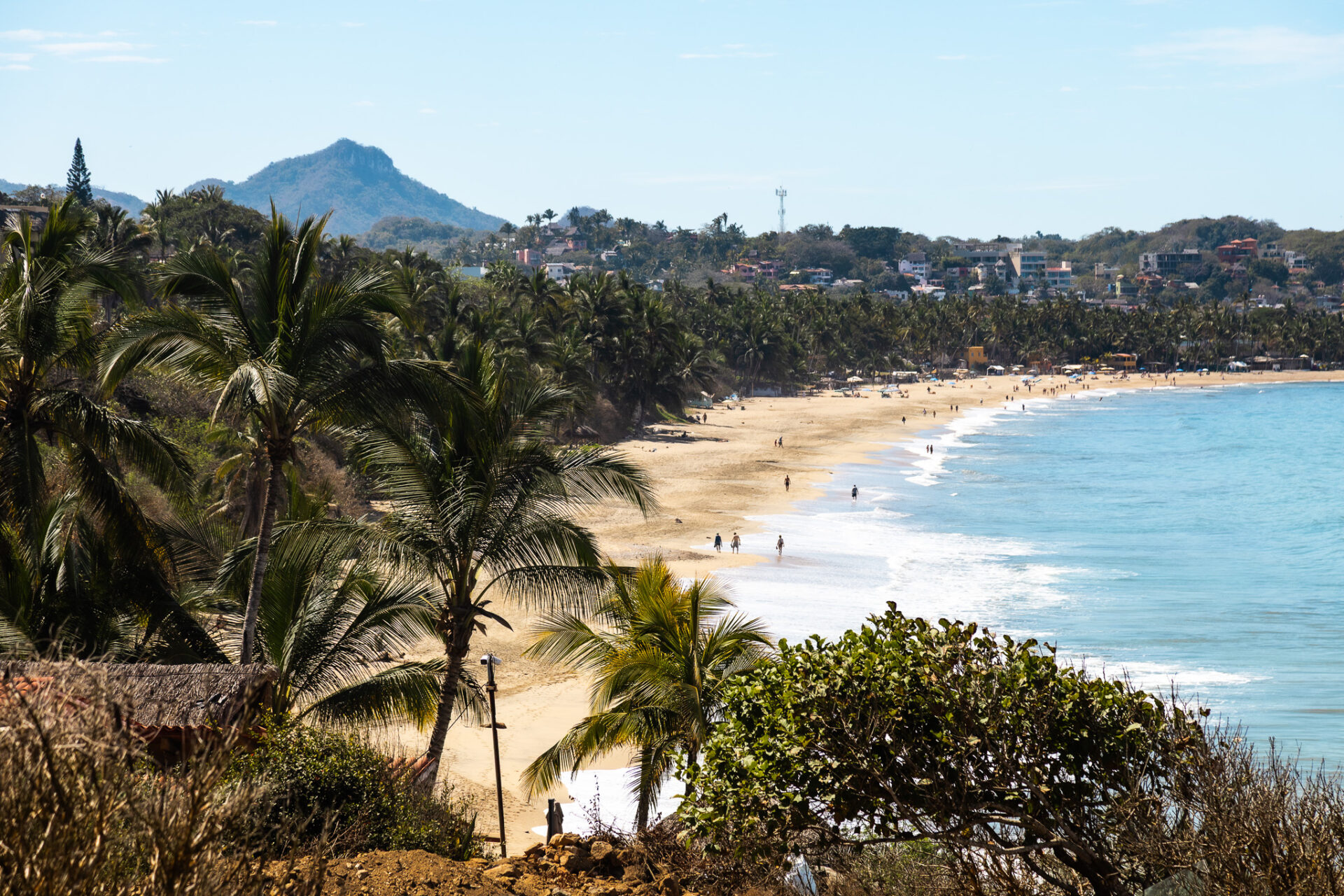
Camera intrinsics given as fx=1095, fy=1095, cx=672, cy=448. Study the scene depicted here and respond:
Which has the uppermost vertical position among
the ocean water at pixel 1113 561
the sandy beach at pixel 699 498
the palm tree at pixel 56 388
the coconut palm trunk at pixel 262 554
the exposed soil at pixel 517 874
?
the palm tree at pixel 56 388

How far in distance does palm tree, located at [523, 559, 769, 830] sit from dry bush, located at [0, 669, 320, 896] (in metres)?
5.72

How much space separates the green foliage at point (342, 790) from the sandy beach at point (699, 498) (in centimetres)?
303

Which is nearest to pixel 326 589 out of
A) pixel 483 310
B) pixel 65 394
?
pixel 65 394

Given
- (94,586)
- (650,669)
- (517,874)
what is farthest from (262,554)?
(517,874)

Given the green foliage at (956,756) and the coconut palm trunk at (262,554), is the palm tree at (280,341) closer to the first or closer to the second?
the coconut palm trunk at (262,554)

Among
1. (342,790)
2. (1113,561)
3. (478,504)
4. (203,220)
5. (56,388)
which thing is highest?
(203,220)

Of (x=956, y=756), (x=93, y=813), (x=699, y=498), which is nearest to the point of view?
(x=93, y=813)

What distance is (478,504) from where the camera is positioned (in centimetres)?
1083

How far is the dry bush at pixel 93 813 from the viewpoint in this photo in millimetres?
4008

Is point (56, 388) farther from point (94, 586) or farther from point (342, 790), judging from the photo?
point (342, 790)

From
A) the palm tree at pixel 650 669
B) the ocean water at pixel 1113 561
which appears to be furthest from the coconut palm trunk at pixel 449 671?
the ocean water at pixel 1113 561

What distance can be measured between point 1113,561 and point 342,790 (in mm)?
29699

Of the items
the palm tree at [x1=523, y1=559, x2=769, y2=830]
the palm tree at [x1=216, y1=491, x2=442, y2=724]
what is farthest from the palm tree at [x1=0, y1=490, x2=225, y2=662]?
the palm tree at [x1=523, y1=559, x2=769, y2=830]

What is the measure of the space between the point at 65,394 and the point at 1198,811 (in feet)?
34.4
